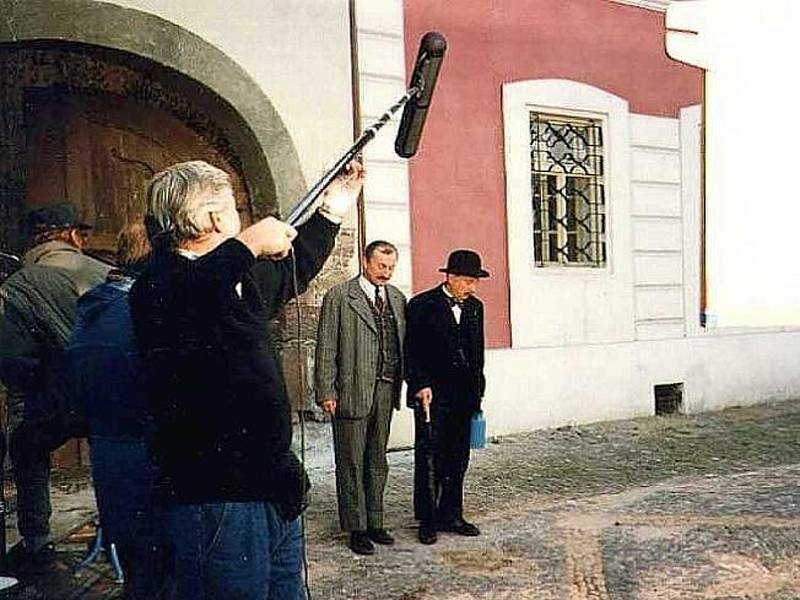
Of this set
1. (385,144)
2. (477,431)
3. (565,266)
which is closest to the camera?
(477,431)

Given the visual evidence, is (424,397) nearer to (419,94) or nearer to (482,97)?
(419,94)

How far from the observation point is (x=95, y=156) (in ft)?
23.1

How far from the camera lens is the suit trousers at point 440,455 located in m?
5.18

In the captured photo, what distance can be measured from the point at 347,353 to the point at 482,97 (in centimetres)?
399

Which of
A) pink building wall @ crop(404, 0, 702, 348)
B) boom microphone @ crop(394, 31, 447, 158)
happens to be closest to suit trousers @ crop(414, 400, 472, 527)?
boom microphone @ crop(394, 31, 447, 158)

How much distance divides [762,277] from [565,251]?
234 inches

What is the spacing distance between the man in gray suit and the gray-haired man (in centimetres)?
262

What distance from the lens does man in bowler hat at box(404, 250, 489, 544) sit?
5.15 m

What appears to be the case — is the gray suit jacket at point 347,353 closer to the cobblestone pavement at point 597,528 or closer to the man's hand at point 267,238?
the cobblestone pavement at point 597,528

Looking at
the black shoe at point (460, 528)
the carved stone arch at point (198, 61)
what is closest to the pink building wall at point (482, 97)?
the carved stone arch at point (198, 61)

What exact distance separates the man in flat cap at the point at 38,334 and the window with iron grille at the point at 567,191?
5.11 metres

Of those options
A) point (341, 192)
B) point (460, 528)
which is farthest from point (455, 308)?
point (341, 192)

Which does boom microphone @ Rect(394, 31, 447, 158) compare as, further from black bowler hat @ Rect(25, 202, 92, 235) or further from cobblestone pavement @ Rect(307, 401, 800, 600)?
cobblestone pavement @ Rect(307, 401, 800, 600)

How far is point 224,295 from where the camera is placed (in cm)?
226
